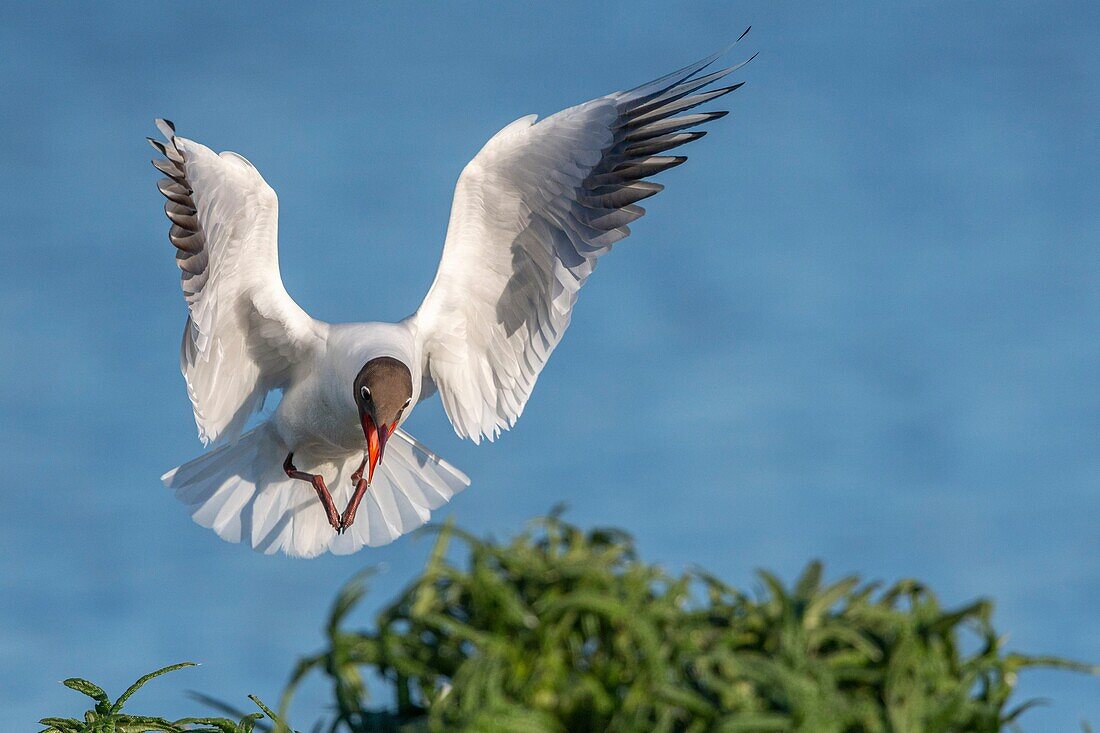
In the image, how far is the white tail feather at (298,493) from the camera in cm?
913

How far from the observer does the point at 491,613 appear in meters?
1.74

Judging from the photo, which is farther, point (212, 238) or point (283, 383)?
point (283, 383)

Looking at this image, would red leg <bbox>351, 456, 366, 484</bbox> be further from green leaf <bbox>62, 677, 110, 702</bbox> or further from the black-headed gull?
green leaf <bbox>62, 677, 110, 702</bbox>

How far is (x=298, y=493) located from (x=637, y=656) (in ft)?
26.0

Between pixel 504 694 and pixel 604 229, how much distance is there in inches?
264

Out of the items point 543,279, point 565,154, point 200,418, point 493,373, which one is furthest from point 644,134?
point 200,418

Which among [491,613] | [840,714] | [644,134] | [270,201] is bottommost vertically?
[840,714]

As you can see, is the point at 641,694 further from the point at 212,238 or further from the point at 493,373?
the point at 493,373

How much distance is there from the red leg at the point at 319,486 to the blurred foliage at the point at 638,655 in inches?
282

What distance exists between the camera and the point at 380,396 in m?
7.68

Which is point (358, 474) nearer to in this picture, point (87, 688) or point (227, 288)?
point (227, 288)

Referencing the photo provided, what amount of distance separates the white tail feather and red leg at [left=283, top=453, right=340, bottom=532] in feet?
0.30

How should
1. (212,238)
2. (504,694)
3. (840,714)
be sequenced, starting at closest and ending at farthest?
(840,714), (504,694), (212,238)

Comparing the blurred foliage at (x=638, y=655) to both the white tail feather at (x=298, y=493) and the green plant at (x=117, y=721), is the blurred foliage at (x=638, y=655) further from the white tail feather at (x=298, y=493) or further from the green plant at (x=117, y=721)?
the white tail feather at (x=298, y=493)
